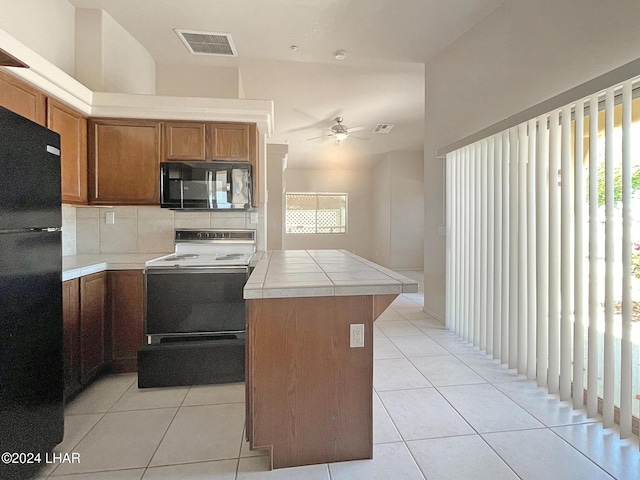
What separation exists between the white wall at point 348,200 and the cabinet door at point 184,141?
20.2 ft

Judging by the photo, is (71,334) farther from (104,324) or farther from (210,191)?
(210,191)

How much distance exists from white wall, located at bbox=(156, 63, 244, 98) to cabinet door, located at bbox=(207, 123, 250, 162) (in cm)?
102

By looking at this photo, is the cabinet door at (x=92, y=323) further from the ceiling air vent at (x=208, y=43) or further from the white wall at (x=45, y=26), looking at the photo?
the ceiling air vent at (x=208, y=43)

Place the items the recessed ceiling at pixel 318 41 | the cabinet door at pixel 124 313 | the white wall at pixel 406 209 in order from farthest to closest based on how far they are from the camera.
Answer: the white wall at pixel 406 209 → the recessed ceiling at pixel 318 41 → the cabinet door at pixel 124 313

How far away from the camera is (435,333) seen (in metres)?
3.43

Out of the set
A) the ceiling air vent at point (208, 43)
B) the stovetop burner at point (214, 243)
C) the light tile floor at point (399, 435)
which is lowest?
the light tile floor at point (399, 435)

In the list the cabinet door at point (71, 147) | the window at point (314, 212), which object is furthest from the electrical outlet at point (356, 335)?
the window at point (314, 212)

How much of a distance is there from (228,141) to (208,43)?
1.15m

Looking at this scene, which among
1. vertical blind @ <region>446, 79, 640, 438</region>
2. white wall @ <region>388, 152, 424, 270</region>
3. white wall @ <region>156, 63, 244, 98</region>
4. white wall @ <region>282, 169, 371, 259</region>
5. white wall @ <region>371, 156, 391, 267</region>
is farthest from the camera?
white wall @ <region>282, 169, 371, 259</region>

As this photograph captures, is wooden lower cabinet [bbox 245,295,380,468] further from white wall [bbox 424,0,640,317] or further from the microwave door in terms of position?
white wall [bbox 424,0,640,317]

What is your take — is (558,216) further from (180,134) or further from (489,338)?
(180,134)

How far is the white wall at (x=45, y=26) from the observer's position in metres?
2.18

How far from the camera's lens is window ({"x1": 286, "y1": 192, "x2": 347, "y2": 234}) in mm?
9250

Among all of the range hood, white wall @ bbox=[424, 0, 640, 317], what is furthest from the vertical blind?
the range hood
